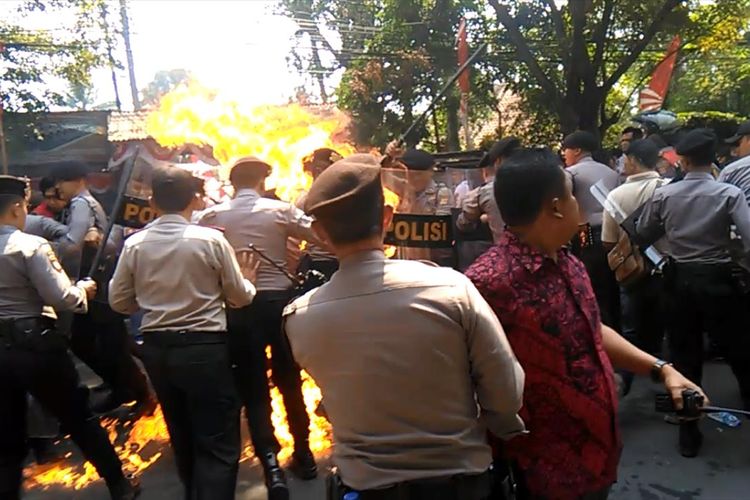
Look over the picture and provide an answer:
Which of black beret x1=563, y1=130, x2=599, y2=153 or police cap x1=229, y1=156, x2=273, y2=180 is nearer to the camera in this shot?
police cap x1=229, y1=156, x2=273, y2=180

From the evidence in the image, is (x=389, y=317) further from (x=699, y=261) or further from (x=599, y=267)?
(x=599, y=267)

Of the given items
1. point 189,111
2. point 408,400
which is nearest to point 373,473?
point 408,400

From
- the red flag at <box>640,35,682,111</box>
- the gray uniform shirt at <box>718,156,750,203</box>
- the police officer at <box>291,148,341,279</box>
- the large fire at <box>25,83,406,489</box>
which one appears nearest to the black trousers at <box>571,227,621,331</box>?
the gray uniform shirt at <box>718,156,750,203</box>

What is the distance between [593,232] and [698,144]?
4.19 ft

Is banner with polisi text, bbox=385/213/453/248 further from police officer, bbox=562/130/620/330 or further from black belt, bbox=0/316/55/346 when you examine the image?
black belt, bbox=0/316/55/346

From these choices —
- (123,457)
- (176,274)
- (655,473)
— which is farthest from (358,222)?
(123,457)

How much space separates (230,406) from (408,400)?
201 centimetres

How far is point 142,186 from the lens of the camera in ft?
16.1

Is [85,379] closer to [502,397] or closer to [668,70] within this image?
[502,397]

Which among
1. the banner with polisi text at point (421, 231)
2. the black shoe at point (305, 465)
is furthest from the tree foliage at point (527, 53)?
the black shoe at point (305, 465)

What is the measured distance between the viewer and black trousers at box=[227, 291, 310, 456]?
4.24 m

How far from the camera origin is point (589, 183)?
5516mm

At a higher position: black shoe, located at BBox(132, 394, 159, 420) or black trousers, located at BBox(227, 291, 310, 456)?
black trousers, located at BBox(227, 291, 310, 456)

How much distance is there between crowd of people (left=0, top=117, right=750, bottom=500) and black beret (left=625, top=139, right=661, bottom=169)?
0.02 meters
